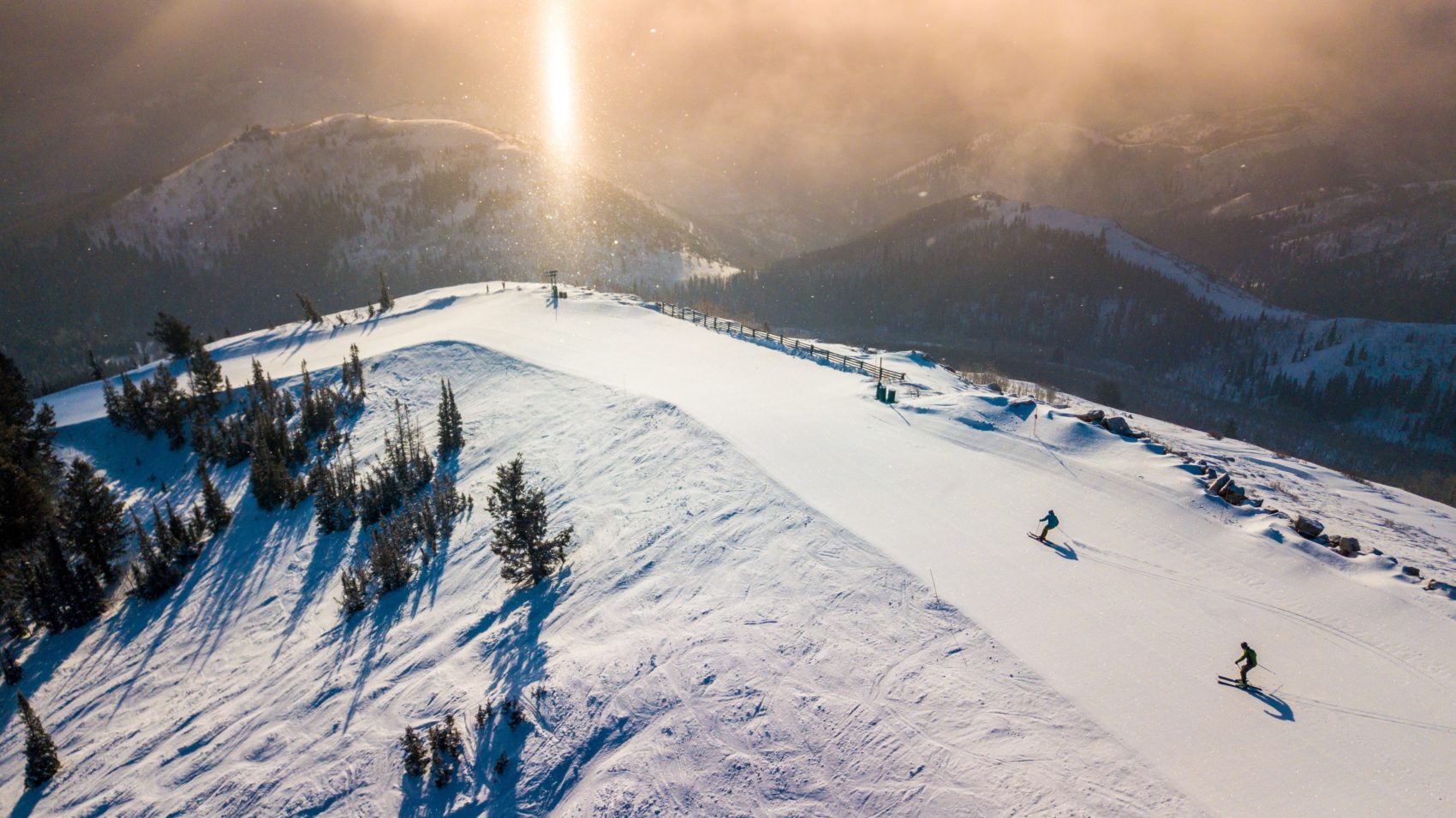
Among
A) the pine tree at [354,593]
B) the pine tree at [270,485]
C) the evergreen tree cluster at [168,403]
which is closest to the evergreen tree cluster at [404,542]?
the pine tree at [354,593]

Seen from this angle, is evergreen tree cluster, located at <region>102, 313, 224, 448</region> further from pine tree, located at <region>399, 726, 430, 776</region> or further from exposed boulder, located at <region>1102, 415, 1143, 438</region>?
exposed boulder, located at <region>1102, 415, 1143, 438</region>

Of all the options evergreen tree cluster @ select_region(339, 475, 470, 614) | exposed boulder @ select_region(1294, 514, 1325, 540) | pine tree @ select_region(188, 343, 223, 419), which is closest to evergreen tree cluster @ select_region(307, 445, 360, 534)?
evergreen tree cluster @ select_region(339, 475, 470, 614)

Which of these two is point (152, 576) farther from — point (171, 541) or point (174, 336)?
point (174, 336)

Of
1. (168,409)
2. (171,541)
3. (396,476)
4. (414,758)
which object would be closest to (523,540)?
(414,758)

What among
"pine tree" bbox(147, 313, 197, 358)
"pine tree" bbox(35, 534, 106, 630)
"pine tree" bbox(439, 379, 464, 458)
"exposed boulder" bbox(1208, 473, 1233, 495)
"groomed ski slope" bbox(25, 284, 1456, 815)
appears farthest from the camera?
"pine tree" bbox(147, 313, 197, 358)

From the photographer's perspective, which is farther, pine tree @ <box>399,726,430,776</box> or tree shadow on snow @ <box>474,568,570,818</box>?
pine tree @ <box>399,726,430,776</box>

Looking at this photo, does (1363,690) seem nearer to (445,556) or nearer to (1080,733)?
(1080,733)
